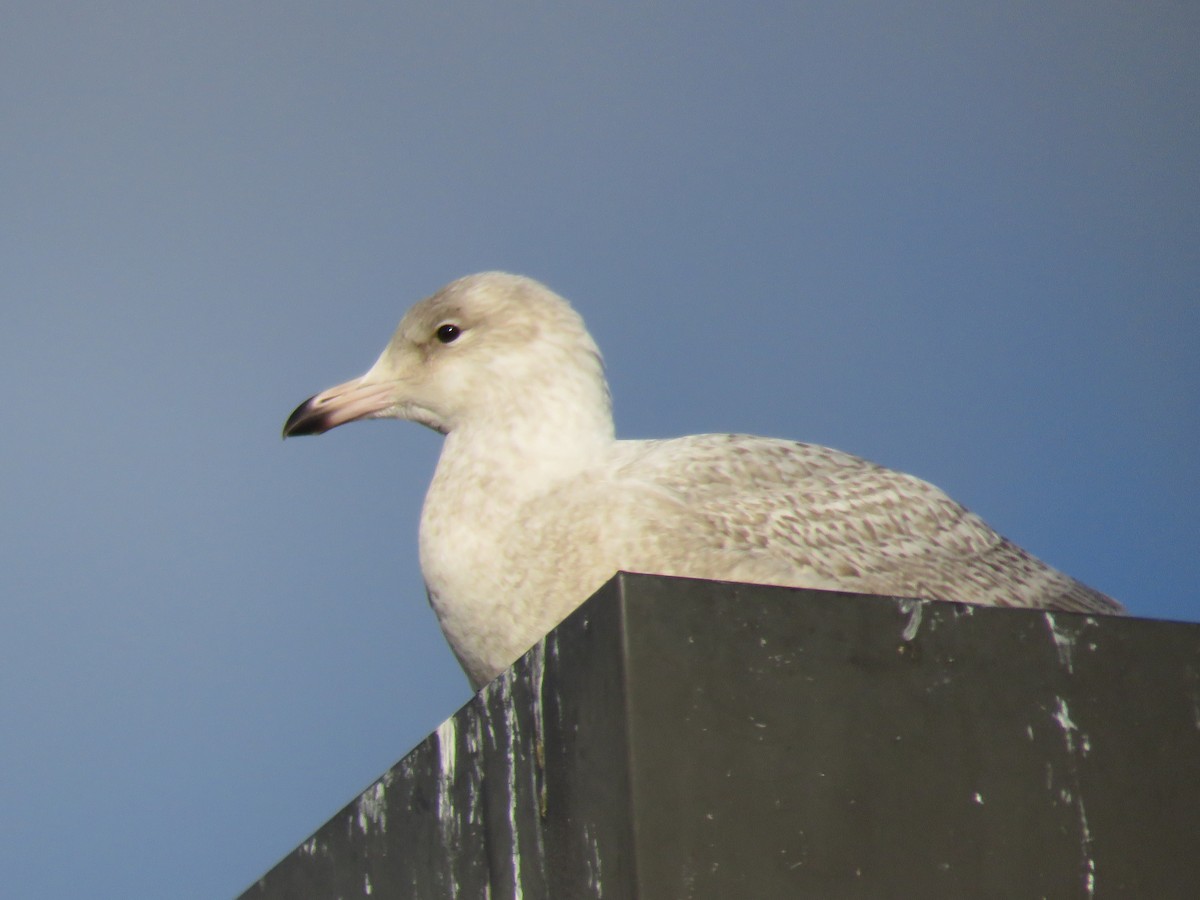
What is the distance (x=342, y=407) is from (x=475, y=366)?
44 centimetres

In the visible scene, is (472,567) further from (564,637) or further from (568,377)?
(564,637)

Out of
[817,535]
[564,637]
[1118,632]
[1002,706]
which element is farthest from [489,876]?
[817,535]

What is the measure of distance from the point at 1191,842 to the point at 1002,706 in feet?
1.23

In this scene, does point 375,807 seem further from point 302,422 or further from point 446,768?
point 302,422

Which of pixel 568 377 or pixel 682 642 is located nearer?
pixel 682 642

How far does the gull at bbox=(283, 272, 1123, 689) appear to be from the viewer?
168 inches

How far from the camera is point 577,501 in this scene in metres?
4.39

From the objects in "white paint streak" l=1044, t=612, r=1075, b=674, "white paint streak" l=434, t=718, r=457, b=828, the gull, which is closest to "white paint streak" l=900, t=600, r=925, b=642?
"white paint streak" l=1044, t=612, r=1075, b=674

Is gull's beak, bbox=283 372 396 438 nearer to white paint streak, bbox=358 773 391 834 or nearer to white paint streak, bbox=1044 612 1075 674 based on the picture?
white paint streak, bbox=358 773 391 834

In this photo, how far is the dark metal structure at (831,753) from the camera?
89.6 inches

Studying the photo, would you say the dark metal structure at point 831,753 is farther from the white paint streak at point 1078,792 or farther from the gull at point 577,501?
the gull at point 577,501

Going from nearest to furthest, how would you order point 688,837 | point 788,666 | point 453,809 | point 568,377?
point 688,837 → point 788,666 → point 453,809 → point 568,377

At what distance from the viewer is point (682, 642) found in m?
2.33

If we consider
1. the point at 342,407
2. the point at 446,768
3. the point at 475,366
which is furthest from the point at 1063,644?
the point at 342,407
